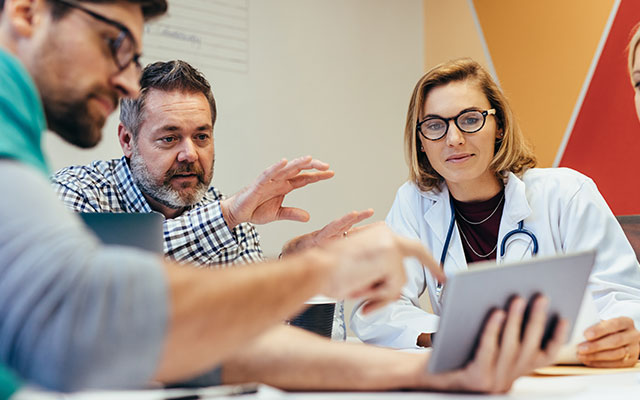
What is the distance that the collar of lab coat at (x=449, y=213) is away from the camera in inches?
77.7

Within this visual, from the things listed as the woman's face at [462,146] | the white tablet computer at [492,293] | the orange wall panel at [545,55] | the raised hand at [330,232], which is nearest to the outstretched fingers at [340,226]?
the raised hand at [330,232]

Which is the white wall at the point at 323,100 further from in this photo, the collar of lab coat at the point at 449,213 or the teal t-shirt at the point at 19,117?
the teal t-shirt at the point at 19,117

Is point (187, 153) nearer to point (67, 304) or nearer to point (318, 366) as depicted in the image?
point (318, 366)

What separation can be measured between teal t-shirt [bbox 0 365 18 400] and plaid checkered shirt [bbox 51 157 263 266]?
1.37 m

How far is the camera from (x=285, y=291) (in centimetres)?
66

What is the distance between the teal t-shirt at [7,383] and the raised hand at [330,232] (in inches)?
45.1

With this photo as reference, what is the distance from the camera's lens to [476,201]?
2.16 meters

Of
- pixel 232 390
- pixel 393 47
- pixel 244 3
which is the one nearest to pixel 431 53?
pixel 393 47

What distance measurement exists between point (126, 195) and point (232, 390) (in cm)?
141

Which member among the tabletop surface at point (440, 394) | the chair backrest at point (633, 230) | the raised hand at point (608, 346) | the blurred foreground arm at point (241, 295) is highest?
the blurred foreground arm at point (241, 295)

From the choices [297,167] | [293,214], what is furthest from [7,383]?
[293,214]

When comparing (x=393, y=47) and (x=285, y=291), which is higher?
(x=393, y=47)

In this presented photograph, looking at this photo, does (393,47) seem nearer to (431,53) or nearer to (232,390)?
(431,53)

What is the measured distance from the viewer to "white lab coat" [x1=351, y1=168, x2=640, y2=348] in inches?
65.9
